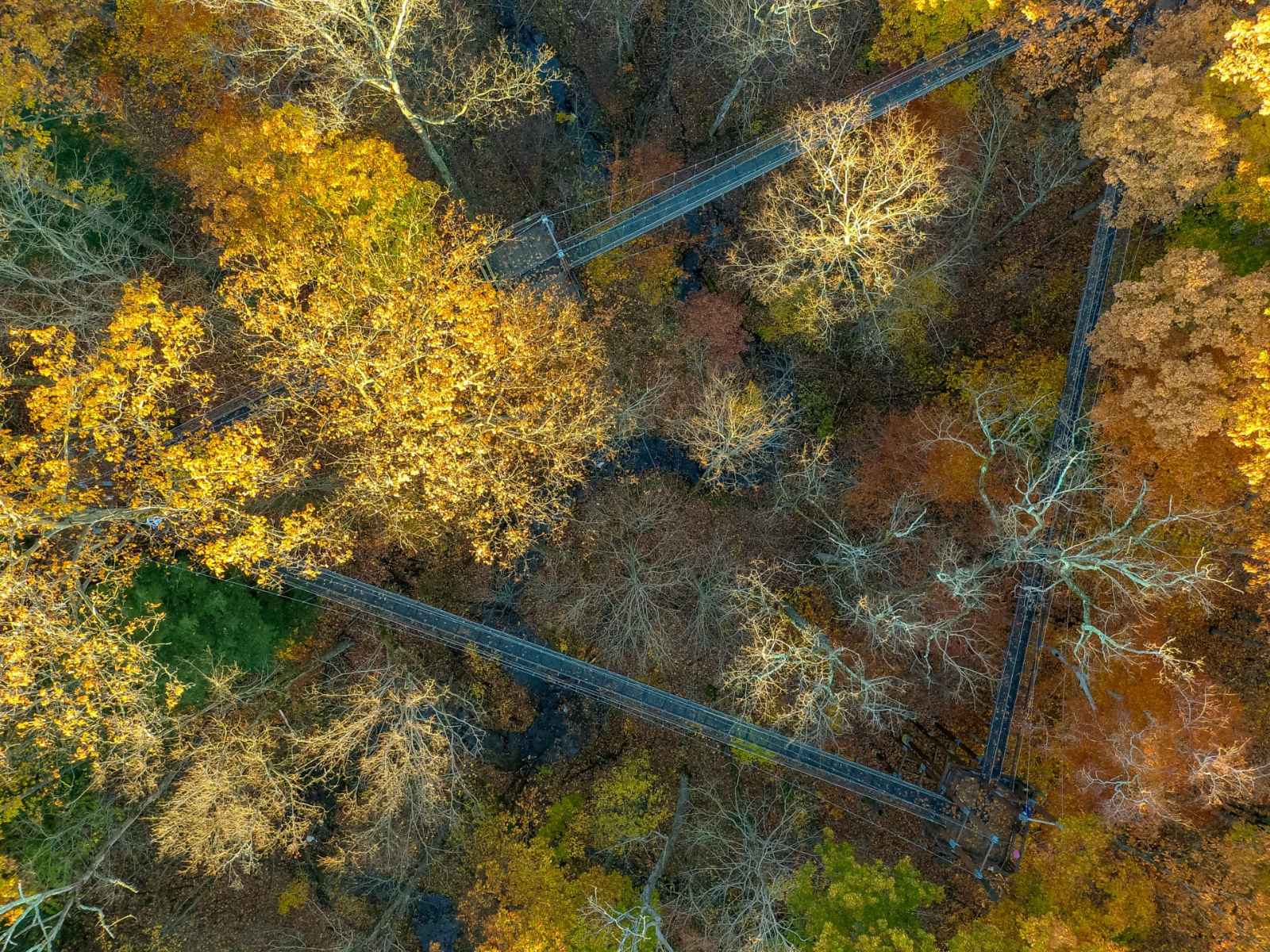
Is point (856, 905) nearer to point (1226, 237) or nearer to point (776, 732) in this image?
point (776, 732)

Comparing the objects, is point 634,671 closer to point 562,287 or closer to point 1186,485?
point 562,287

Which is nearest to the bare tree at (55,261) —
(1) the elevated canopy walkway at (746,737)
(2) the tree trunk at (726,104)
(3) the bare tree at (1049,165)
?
(1) the elevated canopy walkway at (746,737)

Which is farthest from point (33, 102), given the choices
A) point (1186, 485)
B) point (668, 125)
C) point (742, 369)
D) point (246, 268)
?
point (1186, 485)

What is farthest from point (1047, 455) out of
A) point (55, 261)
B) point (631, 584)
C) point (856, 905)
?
point (55, 261)

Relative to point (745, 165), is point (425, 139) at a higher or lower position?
lower

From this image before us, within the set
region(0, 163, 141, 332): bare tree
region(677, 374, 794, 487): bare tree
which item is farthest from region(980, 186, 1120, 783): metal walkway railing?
region(0, 163, 141, 332): bare tree

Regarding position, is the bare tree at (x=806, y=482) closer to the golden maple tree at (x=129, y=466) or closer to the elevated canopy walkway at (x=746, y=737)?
the elevated canopy walkway at (x=746, y=737)
